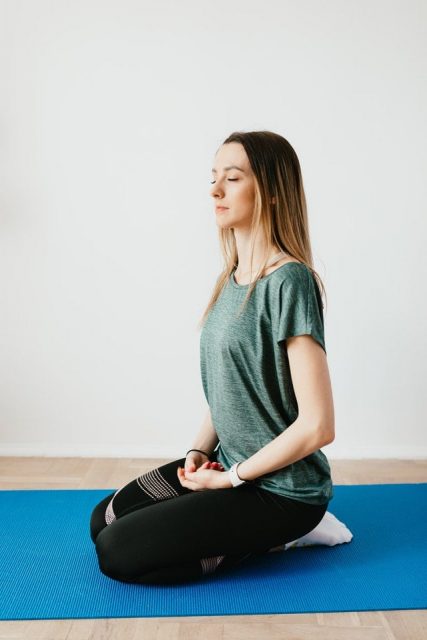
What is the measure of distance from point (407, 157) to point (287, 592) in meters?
2.04

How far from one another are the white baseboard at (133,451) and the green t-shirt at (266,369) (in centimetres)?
130

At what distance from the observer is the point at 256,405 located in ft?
6.16

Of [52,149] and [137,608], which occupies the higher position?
[52,149]

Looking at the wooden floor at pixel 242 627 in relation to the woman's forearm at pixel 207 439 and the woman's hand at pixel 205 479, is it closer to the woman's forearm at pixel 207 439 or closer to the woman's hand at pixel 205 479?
the woman's hand at pixel 205 479

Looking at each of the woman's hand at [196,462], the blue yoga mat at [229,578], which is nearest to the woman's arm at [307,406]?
the woman's hand at [196,462]

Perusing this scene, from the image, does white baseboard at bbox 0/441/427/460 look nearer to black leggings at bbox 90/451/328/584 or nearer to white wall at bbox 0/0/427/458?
white wall at bbox 0/0/427/458

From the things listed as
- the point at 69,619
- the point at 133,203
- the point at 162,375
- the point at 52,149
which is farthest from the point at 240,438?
the point at 52,149

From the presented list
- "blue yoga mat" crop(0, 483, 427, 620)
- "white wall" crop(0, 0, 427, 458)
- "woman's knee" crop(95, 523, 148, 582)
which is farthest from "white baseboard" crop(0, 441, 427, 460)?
"woman's knee" crop(95, 523, 148, 582)

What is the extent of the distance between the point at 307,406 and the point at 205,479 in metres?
0.35

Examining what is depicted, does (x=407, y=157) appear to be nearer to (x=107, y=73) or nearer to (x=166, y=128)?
(x=166, y=128)

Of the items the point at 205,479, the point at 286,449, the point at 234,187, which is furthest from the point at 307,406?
the point at 234,187

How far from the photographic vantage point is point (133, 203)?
3.14 m

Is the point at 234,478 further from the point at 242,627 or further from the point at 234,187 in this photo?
the point at 234,187

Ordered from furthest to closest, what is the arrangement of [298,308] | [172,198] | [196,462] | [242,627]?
[172,198] < [196,462] < [298,308] < [242,627]
